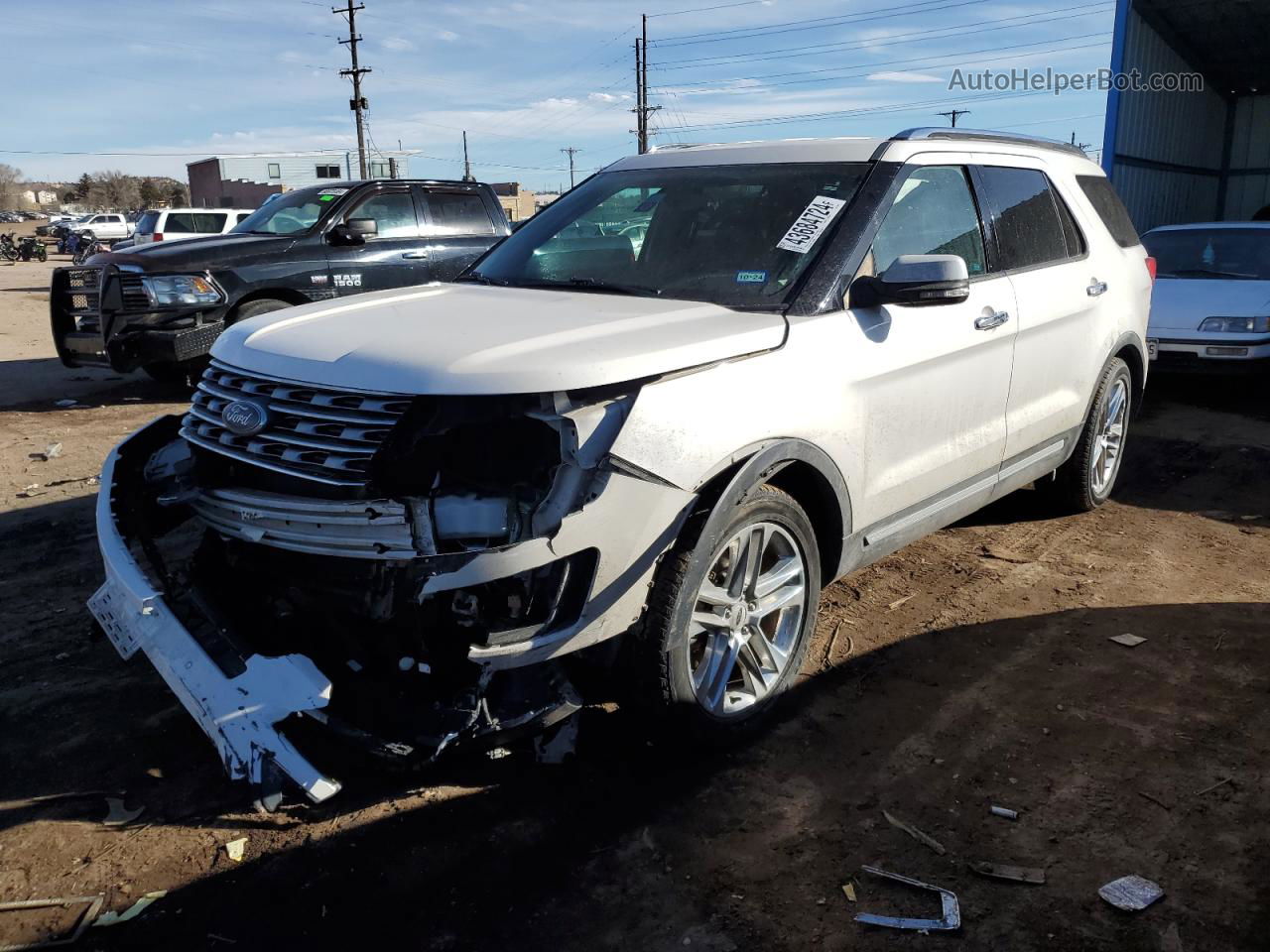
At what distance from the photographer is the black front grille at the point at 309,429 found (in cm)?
279

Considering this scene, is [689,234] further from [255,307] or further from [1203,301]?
[1203,301]

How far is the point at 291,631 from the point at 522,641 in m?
0.86

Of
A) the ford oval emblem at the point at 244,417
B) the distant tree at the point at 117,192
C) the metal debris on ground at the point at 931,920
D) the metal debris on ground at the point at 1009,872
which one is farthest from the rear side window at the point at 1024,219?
the distant tree at the point at 117,192

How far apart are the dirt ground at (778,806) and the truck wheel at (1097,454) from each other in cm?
98

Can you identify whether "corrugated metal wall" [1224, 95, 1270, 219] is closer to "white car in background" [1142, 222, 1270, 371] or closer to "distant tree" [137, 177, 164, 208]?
"white car in background" [1142, 222, 1270, 371]

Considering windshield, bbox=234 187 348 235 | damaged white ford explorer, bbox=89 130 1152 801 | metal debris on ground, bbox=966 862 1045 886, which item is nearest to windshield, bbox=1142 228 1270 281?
damaged white ford explorer, bbox=89 130 1152 801

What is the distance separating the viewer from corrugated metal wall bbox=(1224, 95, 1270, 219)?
68.3 ft

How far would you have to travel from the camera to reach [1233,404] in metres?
9.23

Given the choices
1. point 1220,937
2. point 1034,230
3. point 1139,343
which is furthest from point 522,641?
point 1139,343

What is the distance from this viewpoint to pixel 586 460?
2.74 m

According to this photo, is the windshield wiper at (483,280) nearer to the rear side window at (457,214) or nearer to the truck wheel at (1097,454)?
the truck wheel at (1097,454)

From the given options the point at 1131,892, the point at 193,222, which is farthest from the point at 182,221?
the point at 1131,892

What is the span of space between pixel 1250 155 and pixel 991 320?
69.8ft

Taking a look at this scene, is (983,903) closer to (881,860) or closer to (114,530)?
(881,860)
